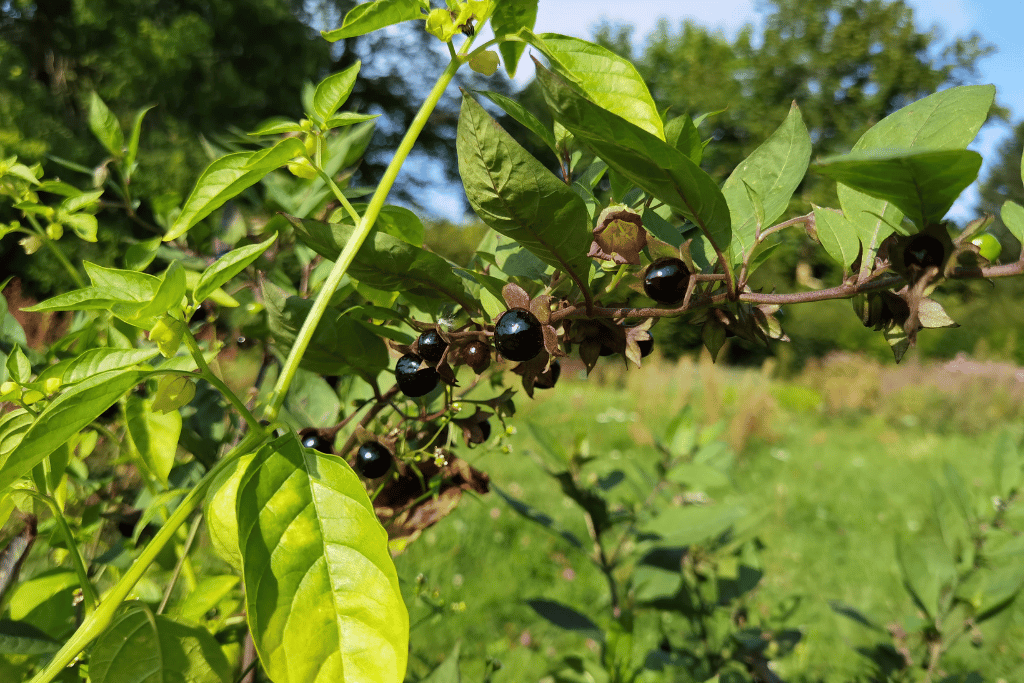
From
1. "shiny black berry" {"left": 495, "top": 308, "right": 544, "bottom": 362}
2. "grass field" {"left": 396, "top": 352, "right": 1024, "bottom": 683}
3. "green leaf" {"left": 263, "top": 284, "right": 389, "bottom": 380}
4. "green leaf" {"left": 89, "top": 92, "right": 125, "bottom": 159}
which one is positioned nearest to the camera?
"shiny black berry" {"left": 495, "top": 308, "right": 544, "bottom": 362}

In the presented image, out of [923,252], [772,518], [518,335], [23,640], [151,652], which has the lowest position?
[772,518]

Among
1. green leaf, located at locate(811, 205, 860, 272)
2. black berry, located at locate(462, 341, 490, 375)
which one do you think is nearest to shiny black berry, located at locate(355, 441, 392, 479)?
black berry, located at locate(462, 341, 490, 375)

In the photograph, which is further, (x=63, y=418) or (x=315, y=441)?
(x=315, y=441)

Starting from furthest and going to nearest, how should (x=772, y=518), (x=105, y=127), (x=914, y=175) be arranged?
(x=772, y=518), (x=105, y=127), (x=914, y=175)

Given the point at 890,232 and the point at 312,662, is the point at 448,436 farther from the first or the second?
the point at 890,232

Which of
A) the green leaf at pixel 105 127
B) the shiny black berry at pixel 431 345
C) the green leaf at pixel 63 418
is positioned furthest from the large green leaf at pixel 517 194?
the green leaf at pixel 105 127

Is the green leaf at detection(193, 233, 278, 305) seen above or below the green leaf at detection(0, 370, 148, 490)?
above

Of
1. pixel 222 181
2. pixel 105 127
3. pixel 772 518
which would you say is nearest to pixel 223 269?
pixel 222 181

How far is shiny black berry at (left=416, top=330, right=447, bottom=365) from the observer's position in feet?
1.36

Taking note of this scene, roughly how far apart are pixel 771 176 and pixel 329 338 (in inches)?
13.2

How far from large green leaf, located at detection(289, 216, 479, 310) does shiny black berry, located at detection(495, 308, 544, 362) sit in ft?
0.23

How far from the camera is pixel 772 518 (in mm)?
3871

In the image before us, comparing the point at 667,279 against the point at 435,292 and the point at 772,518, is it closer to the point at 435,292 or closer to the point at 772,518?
the point at 435,292

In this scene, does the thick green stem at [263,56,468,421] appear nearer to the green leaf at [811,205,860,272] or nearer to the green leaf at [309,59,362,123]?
the green leaf at [309,59,362,123]
